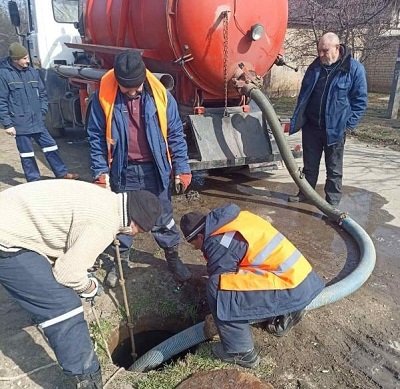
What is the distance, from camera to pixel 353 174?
6320 millimetres

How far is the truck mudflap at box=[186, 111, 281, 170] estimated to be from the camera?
5.05 meters

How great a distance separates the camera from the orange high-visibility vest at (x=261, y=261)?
257 cm

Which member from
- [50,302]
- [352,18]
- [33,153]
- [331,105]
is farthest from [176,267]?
[352,18]

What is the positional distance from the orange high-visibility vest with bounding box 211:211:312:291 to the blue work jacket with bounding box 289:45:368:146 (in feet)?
8.25

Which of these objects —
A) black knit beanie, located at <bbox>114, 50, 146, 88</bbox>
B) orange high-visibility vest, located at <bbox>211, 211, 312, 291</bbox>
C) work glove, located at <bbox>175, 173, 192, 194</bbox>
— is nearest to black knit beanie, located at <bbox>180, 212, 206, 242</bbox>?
orange high-visibility vest, located at <bbox>211, 211, 312, 291</bbox>

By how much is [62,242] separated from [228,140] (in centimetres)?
323

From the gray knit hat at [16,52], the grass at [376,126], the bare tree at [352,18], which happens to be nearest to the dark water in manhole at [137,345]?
the gray knit hat at [16,52]

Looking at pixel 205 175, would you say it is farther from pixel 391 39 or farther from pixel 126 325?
pixel 391 39

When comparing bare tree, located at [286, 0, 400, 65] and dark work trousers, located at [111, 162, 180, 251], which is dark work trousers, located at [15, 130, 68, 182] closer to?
dark work trousers, located at [111, 162, 180, 251]

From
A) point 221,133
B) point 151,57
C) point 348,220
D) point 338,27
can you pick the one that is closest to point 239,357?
point 348,220

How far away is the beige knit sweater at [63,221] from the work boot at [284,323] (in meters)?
1.37

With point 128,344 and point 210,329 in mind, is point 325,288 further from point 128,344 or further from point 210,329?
point 128,344

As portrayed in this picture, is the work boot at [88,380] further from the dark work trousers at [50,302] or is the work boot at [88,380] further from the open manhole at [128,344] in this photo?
the open manhole at [128,344]

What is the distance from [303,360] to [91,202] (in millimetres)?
1750
